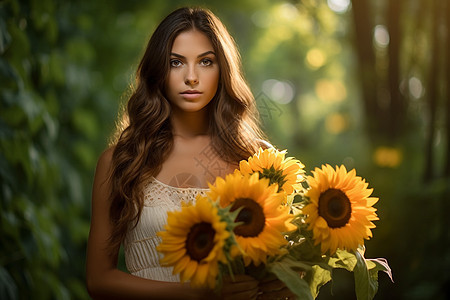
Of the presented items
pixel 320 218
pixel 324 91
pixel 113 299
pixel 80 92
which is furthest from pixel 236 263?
pixel 324 91

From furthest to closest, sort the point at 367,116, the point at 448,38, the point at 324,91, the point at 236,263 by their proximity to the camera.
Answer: the point at 324,91
the point at 367,116
the point at 448,38
the point at 236,263

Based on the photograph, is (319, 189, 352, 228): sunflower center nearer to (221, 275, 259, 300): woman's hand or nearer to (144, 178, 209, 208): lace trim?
Answer: (221, 275, 259, 300): woman's hand

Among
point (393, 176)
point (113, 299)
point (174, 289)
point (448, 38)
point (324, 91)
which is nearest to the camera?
point (174, 289)

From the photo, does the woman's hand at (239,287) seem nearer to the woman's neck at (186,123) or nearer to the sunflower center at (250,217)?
the sunflower center at (250,217)

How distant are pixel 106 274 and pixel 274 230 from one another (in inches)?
30.4

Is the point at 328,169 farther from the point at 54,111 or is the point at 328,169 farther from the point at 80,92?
the point at 80,92

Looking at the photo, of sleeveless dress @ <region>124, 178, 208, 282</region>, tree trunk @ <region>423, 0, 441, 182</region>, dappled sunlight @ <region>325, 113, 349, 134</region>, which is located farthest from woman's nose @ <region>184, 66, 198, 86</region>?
dappled sunlight @ <region>325, 113, 349, 134</region>

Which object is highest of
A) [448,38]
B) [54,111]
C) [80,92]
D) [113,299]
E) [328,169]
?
[448,38]

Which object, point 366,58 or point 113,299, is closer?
point 113,299

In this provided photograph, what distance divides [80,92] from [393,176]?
10.8 feet

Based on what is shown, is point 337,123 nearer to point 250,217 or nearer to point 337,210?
point 337,210

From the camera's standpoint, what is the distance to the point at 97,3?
6.52 meters

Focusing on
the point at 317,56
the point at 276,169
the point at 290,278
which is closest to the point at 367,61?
the point at 276,169

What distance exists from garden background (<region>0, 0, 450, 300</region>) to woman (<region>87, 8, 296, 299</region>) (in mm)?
595
